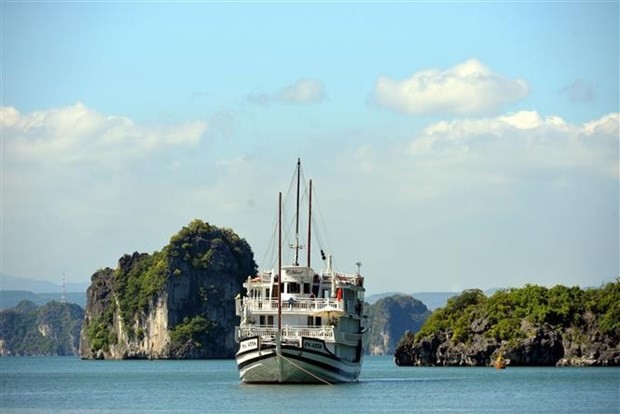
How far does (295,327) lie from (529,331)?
2486 inches

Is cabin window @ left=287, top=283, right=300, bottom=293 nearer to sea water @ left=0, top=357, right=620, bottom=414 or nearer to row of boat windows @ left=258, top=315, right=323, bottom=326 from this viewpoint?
row of boat windows @ left=258, top=315, right=323, bottom=326

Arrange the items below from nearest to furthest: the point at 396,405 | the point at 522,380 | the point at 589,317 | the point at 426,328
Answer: the point at 396,405 → the point at 522,380 → the point at 589,317 → the point at 426,328

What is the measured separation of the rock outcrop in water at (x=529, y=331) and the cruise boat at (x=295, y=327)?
2163 inches

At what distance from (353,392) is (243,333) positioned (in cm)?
758

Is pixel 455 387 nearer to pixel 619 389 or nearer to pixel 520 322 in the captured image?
pixel 619 389

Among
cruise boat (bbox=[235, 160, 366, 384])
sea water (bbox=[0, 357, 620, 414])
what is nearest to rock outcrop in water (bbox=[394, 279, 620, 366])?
sea water (bbox=[0, 357, 620, 414])

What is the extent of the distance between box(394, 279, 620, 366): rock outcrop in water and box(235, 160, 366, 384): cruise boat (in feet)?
180

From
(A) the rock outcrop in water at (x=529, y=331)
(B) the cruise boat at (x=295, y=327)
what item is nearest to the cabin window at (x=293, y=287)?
(B) the cruise boat at (x=295, y=327)

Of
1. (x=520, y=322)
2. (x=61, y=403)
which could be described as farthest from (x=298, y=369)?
(x=520, y=322)

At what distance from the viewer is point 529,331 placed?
5861 inches

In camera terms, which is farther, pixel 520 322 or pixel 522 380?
pixel 520 322

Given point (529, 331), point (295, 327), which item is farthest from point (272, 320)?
point (529, 331)

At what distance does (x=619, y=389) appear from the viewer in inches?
3861

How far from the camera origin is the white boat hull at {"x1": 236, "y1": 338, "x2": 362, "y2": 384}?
87.1 m
